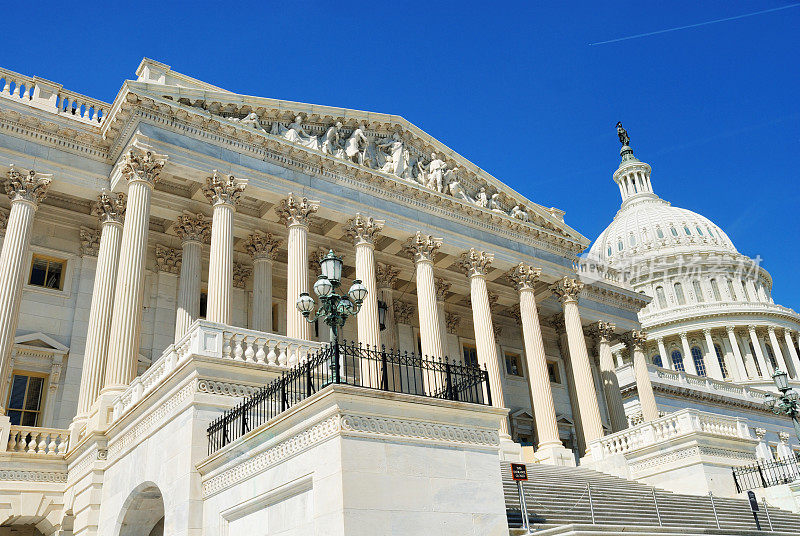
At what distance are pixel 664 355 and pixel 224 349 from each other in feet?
302

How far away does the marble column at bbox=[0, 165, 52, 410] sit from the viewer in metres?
22.8

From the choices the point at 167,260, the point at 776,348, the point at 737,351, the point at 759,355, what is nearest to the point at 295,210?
the point at 167,260

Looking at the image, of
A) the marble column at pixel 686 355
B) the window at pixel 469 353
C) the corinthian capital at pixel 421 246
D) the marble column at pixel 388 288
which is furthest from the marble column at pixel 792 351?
the corinthian capital at pixel 421 246

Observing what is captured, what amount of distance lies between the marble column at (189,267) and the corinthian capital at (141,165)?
412 centimetres

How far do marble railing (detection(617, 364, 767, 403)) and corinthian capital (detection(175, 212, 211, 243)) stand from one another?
45.3 metres

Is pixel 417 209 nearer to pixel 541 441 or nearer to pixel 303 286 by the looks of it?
pixel 303 286

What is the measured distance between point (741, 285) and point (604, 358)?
74502mm

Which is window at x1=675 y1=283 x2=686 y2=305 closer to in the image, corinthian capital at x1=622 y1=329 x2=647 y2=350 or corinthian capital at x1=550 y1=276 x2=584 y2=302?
corinthian capital at x1=622 y1=329 x2=647 y2=350

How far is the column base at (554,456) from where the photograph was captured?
103 feet

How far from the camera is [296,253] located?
2817cm

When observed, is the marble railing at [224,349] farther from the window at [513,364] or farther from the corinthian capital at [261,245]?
the window at [513,364]

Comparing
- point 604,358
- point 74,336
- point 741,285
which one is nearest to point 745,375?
point 741,285

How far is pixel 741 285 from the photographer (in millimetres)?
106500

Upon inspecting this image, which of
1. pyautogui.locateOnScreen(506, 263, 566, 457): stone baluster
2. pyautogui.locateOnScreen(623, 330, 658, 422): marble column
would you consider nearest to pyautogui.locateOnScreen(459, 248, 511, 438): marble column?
pyautogui.locateOnScreen(506, 263, 566, 457): stone baluster
